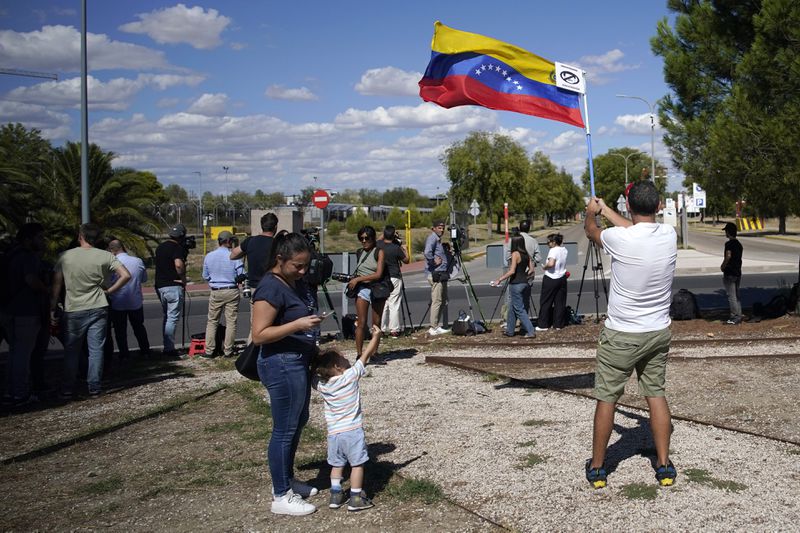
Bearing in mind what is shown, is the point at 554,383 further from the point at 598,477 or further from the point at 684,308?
the point at 684,308

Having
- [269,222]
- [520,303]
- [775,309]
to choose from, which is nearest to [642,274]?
[269,222]

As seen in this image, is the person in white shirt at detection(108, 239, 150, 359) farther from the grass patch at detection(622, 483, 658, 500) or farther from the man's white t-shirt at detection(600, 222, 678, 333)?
the grass patch at detection(622, 483, 658, 500)

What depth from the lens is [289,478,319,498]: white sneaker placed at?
5145mm

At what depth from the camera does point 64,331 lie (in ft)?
27.6

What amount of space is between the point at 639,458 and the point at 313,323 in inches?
105

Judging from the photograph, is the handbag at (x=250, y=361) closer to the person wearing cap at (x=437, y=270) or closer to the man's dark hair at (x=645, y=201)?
the man's dark hair at (x=645, y=201)

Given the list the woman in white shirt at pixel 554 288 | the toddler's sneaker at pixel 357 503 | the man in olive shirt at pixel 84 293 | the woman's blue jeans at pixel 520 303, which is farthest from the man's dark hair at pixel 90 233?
the woman in white shirt at pixel 554 288

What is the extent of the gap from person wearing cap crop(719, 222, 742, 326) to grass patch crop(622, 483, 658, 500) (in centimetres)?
796

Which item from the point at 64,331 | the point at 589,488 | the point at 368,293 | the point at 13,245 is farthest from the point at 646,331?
the point at 13,245

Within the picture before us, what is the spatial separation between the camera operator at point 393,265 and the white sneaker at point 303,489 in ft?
15.8

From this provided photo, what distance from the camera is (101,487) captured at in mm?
5613

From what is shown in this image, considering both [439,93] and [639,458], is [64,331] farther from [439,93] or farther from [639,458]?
[639,458]

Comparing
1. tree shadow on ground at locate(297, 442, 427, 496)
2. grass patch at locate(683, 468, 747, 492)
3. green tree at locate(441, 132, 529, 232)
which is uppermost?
green tree at locate(441, 132, 529, 232)

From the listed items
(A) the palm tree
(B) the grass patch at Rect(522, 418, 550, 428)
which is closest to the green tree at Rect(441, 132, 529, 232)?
(A) the palm tree
